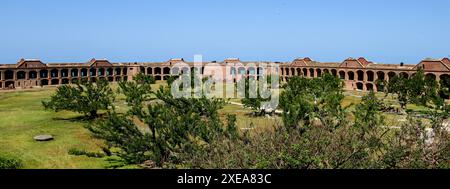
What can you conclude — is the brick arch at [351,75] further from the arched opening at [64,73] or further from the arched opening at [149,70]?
the arched opening at [64,73]

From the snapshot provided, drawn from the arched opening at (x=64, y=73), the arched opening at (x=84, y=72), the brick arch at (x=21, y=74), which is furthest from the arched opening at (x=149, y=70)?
the brick arch at (x=21, y=74)

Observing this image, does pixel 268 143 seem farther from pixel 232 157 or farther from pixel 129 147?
pixel 129 147

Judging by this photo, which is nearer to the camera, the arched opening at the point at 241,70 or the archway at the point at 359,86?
the archway at the point at 359,86

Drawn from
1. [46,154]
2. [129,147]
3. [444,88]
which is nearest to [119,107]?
[46,154]

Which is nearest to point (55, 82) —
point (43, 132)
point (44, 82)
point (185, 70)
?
point (44, 82)

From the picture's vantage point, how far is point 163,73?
4847 inches

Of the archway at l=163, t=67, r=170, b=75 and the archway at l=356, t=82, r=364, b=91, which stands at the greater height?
the archway at l=163, t=67, r=170, b=75

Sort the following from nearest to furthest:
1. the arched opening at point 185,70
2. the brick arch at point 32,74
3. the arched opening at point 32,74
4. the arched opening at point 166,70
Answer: the brick arch at point 32,74, the arched opening at point 32,74, the arched opening at point 185,70, the arched opening at point 166,70

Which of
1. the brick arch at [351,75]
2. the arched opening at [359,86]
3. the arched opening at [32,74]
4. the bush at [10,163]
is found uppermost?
the arched opening at [32,74]

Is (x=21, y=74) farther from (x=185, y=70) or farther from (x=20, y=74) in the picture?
(x=185, y=70)

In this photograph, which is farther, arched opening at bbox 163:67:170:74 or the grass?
arched opening at bbox 163:67:170:74

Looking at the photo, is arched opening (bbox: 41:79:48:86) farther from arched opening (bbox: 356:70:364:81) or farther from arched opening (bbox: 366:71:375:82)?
arched opening (bbox: 366:71:375:82)

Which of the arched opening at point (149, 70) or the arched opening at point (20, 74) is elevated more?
the arched opening at point (149, 70)

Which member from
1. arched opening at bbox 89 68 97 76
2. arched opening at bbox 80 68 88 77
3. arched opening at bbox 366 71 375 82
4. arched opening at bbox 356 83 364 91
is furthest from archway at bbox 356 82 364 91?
arched opening at bbox 80 68 88 77
